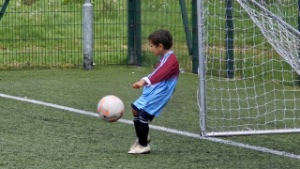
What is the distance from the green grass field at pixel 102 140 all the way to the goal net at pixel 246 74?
0.45 meters

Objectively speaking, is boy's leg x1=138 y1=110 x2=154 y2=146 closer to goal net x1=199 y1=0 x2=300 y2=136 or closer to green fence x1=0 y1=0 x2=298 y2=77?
goal net x1=199 y1=0 x2=300 y2=136

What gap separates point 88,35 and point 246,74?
10.5 feet

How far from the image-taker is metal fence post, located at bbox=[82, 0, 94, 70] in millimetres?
14250

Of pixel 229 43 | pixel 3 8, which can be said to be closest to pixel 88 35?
pixel 3 8

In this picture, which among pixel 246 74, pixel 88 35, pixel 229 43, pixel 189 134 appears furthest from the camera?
pixel 88 35

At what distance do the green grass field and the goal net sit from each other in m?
0.45

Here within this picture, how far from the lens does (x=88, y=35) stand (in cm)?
1433

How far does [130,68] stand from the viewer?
14.7 meters

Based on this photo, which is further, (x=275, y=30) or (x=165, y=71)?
(x=275, y=30)

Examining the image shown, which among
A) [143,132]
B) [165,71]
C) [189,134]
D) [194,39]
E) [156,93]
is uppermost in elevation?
[165,71]

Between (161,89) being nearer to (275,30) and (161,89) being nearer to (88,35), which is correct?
(275,30)

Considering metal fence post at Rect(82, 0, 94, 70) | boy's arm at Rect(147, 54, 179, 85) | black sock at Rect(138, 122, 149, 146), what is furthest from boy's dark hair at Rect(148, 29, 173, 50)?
metal fence post at Rect(82, 0, 94, 70)

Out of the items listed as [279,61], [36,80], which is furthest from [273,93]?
[36,80]

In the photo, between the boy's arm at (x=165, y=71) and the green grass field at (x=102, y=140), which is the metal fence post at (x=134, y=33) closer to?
the green grass field at (x=102, y=140)
